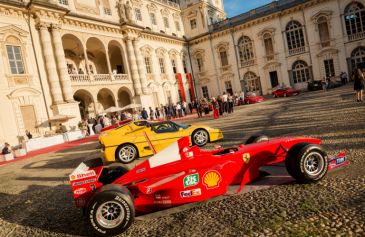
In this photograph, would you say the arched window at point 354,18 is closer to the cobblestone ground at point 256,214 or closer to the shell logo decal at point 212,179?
the cobblestone ground at point 256,214

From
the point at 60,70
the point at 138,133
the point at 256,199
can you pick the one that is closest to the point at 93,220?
the point at 256,199

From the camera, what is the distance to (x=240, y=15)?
Result: 3859 centimetres

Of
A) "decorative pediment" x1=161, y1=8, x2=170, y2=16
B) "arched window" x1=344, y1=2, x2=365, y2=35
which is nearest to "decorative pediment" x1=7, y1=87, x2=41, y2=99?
"decorative pediment" x1=161, y1=8, x2=170, y2=16

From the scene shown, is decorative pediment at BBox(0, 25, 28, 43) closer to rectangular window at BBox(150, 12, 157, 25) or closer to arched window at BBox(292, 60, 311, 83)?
rectangular window at BBox(150, 12, 157, 25)

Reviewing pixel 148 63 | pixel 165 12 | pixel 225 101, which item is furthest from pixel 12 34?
pixel 165 12

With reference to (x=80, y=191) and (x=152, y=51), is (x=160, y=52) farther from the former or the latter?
(x=80, y=191)

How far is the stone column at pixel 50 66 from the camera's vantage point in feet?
71.1

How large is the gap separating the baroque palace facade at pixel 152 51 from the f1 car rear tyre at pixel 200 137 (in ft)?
52.8

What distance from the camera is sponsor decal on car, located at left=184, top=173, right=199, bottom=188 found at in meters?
4.21

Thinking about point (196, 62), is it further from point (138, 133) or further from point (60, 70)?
point (138, 133)

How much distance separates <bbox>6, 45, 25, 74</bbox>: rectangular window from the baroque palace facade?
0.08 m

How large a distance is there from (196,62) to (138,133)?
1357 inches

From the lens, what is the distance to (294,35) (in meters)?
34.6

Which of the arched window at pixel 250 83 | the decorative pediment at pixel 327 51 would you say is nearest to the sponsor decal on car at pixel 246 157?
the decorative pediment at pixel 327 51
